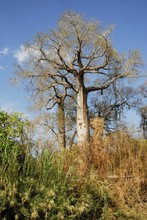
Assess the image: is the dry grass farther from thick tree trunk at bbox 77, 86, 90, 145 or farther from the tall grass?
thick tree trunk at bbox 77, 86, 90, 145

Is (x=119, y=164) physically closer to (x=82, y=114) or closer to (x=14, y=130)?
(x=14, y=130)

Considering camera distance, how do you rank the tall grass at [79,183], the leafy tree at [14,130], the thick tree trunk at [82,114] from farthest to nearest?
1. the thick tree trunk at [82,114]
2. the leafy tree at [14,130]
3. the tall grass at [79,183]

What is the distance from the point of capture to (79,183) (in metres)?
6.49

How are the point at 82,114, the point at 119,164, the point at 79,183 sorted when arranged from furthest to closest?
the point at 82,114 < the point at 119,164 < the point at 79,183

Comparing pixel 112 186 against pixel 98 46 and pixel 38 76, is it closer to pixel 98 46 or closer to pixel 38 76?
pixel 98 46

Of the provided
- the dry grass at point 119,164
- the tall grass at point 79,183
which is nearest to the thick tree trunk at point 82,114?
the dry grass at point 119,164

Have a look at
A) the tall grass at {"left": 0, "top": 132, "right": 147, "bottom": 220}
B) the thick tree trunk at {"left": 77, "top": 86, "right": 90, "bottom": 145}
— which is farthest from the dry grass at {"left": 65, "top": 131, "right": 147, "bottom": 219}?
the thick tree trunk at {"left": 77, "top": 86, "right": 90, "bottom": 145}

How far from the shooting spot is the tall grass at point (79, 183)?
17.8 feet

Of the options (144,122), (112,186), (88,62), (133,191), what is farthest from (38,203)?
(144,122)

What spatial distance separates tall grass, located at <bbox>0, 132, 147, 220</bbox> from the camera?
5426 mm

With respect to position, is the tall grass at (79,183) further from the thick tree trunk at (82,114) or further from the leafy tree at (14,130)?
the thick tree trunk at (82,114)

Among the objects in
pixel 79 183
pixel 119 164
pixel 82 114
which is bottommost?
pixel 79 183

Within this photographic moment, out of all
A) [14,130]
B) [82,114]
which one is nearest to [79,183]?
[14,130]

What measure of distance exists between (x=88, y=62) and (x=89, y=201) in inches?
647
